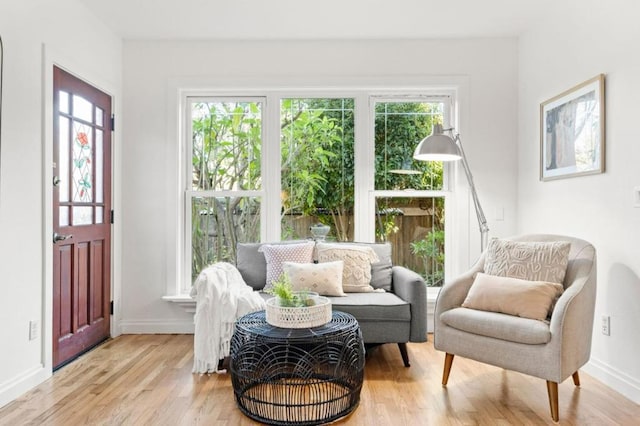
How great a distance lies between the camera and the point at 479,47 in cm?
361

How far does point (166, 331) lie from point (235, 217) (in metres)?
1.12

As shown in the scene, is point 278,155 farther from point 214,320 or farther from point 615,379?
point 615,379

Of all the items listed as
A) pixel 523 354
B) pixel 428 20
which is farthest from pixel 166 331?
pixel 428 20

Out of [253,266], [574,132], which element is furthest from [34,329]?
[574,132]

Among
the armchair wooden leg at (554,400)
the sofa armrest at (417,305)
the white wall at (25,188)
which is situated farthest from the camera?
the sofa armrest at (417,305)

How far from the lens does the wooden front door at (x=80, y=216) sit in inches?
111

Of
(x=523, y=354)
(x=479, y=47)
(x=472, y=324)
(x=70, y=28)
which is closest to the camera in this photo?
(x=523, y=354)

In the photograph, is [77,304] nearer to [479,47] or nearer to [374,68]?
[374,68]

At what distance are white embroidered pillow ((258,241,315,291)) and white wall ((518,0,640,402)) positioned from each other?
5.91 feet

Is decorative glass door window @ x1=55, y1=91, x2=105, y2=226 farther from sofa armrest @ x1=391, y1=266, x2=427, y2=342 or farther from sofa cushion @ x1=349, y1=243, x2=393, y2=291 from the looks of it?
sofa armrest @ x1=391, y1=266, x2=427, y2=342

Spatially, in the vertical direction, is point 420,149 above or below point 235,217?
above

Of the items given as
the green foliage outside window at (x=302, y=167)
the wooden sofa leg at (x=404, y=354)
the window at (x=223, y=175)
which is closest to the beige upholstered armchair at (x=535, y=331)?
the wooden sofa leg at (x=404, y=354)

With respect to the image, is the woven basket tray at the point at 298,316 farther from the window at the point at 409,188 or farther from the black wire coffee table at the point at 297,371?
Result: the window at the point at 409,188

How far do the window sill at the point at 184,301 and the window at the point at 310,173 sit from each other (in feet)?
0.61
